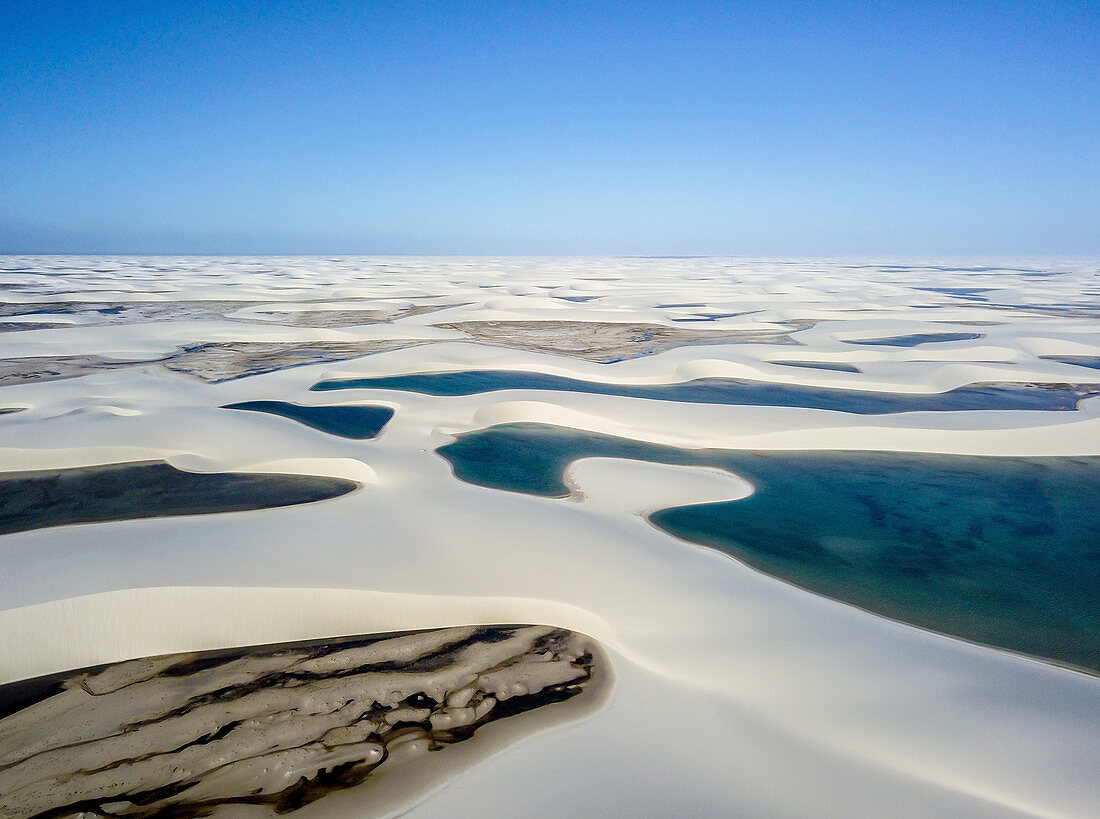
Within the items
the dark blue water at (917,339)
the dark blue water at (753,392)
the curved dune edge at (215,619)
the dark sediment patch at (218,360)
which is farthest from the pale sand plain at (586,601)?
the dark blue water at (917,339)

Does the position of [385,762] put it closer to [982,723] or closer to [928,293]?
[982,723]

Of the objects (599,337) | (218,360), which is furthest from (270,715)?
(599,337)

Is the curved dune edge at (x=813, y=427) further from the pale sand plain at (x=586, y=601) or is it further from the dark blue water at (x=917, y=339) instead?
the dark blue water at (x=917, y=339)

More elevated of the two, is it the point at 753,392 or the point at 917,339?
the point at 917,339

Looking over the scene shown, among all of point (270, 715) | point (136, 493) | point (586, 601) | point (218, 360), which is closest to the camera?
point (270, 715)

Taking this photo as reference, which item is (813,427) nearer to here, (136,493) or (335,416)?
(335,416)

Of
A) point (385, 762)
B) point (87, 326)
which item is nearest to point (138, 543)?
point (385, 762)
